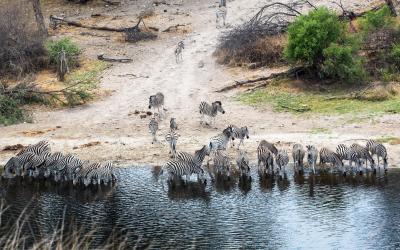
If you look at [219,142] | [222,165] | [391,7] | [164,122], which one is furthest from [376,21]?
[222,165]

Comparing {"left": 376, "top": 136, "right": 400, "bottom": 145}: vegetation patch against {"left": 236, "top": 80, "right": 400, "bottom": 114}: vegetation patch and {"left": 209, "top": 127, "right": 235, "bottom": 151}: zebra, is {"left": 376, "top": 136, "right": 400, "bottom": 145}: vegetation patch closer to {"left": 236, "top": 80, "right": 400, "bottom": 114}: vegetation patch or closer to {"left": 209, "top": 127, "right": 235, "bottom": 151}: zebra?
{"left": 236, "top": 80, "right": 400, "bottom": 114}: vegetation patch

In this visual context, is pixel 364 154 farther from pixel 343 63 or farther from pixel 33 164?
pixel 33 164

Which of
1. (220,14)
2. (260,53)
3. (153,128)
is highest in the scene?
(220,14)

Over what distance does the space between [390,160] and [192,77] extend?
13685 mm

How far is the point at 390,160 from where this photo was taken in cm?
2327

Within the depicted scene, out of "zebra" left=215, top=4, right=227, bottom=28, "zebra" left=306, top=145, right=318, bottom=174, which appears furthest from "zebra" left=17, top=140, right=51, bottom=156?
"zebra" left=215, top=4, right=227, bottom=28

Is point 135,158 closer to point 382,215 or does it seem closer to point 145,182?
point 145,182

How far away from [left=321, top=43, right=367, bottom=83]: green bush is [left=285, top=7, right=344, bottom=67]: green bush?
0.53m

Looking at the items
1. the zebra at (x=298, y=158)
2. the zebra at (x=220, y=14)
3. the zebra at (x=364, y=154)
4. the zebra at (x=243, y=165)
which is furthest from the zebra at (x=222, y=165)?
the zebra at (x=220, y=14)

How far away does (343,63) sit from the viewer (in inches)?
1215

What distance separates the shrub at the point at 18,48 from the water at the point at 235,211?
15.4 metres

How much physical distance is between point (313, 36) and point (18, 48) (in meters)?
14.8

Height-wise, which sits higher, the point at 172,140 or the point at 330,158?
the point at 172,140

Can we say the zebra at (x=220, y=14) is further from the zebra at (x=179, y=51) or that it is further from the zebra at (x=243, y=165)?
the zebra at (x=243, y=165)
